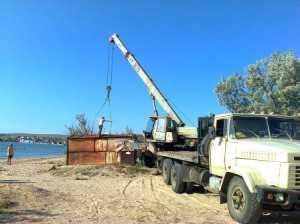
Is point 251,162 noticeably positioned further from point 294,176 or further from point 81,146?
point 81,146

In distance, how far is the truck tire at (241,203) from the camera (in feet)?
37.9

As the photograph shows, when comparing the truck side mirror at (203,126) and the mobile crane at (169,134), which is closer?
the truck side mirror at (203,126)

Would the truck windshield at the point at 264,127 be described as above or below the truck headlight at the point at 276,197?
above

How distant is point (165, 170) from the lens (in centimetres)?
2020

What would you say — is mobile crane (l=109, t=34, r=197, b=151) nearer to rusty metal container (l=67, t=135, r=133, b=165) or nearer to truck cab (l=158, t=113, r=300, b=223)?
rusty metal container (l=67, t=135, r=133, b=165)

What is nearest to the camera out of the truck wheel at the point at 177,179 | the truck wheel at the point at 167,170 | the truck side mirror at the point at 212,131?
the truck side mirror at the point at 212,131

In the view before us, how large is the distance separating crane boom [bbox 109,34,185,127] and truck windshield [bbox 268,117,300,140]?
1771 cm

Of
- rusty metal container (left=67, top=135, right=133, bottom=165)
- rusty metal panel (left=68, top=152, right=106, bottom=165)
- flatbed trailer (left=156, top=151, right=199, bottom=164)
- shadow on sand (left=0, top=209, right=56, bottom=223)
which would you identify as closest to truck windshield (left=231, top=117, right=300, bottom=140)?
flatbed trailer (left=156, top=151, right=199, bottom=164)

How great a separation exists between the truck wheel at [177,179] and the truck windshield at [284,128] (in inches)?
205

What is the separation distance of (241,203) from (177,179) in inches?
237

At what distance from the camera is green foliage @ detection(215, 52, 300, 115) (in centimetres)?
3700

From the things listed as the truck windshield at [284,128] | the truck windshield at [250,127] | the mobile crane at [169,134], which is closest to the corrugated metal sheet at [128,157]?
the mobile crane at [169,134]

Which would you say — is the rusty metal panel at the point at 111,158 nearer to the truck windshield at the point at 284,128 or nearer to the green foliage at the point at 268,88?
the green foliage at the point at 268,88

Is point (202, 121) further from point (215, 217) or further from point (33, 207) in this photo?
point (33, 207)
